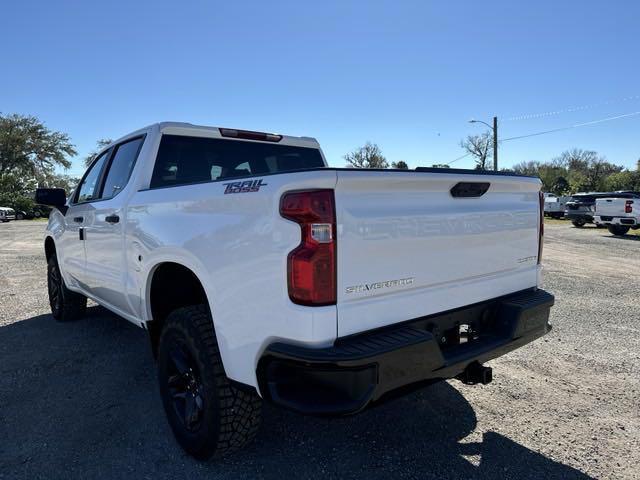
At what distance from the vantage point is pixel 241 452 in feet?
8.86

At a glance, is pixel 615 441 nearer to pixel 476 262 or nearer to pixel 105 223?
pixel 476 262

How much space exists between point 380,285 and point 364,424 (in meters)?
1.36

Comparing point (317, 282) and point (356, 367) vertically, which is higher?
point (317, 282)

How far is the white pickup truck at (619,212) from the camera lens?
Answer: 54.9 ft

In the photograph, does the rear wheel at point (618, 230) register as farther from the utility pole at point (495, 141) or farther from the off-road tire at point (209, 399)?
the off-road tire at point (209, 399)

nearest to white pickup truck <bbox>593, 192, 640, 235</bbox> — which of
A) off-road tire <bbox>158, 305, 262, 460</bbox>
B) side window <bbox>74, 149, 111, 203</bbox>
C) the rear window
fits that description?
the rear window

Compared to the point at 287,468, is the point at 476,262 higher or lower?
higher

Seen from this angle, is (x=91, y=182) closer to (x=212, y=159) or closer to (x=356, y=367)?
(x=212, y=159)

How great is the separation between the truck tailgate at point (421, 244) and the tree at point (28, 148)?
2364 inches

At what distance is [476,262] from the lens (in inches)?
103

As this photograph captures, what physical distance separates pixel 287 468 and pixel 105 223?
7.72ft

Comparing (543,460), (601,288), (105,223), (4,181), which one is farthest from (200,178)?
(4,181)

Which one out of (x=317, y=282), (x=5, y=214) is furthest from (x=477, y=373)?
(x=5, y=214)

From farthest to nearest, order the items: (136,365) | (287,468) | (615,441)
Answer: (136,365)
(615,441)
(287,468)
